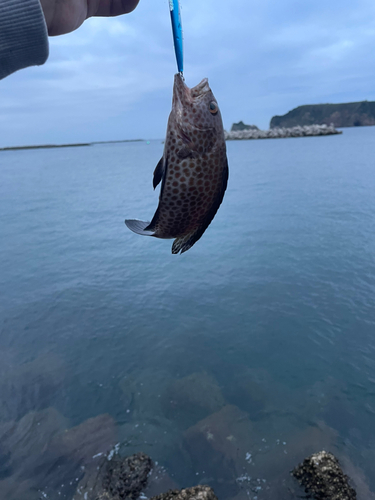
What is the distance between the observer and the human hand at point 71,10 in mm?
2529

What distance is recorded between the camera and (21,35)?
2.04m

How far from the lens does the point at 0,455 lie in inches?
345

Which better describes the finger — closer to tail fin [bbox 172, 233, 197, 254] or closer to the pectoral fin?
the pectoral fin

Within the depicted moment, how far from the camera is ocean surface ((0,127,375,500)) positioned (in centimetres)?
852

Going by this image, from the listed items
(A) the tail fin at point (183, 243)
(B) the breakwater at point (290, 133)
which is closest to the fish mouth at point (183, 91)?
(A) the tail fin at point (183, 243)

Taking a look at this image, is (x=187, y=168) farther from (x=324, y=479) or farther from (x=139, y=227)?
(x=324, y=479)

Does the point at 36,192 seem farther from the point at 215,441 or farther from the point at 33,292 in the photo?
the point at 215,441

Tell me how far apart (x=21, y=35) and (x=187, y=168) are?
1336 millimetres

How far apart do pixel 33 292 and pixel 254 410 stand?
13.0m

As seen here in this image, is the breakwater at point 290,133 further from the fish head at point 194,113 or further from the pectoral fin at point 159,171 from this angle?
the pectoral fin at point 159,171

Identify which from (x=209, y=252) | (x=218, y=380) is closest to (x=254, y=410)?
(x=218, y=380)

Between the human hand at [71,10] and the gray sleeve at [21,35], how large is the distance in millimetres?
469

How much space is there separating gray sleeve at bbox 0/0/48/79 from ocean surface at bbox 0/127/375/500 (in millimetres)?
8645

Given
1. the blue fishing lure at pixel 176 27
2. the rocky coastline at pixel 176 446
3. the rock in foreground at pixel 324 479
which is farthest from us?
the rocky coastline at pixel 176 446
